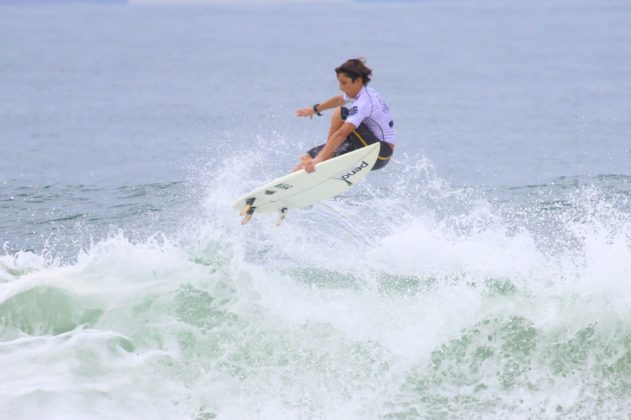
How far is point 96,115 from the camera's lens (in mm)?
26766

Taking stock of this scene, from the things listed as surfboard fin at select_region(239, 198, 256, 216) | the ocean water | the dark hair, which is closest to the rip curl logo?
the dark hair

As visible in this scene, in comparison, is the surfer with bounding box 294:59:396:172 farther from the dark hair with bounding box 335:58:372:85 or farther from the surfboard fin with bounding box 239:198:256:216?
the surfboard fin with bounding box 239:198:256:216

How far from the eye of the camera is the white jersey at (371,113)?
876cm

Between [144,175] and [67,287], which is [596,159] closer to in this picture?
[144,175]

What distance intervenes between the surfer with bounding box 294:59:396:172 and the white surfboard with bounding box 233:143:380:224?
0.41ft

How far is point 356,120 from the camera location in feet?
28.6

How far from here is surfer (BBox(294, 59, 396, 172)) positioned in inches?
346

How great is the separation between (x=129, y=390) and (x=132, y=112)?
20517 millimetres

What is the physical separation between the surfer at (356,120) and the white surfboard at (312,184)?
126 millimetres

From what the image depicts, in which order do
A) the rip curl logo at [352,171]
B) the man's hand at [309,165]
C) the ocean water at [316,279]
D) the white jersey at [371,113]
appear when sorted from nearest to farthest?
the ocean water at [316,279] → the white jersey at [371,113] → the man's hand at [309,165] → the rip curl logo at [352,171]

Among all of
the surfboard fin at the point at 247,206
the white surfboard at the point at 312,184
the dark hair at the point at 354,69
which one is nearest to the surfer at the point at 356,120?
the dark hair at the point at 354,69

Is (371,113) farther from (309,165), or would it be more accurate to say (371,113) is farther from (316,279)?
(316,279)

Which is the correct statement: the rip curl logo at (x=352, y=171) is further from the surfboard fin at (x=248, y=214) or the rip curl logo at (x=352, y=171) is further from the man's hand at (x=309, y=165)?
the surfboard fin at (x=248, y=214)

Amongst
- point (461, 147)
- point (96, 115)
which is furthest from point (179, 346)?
point (96, 115)
